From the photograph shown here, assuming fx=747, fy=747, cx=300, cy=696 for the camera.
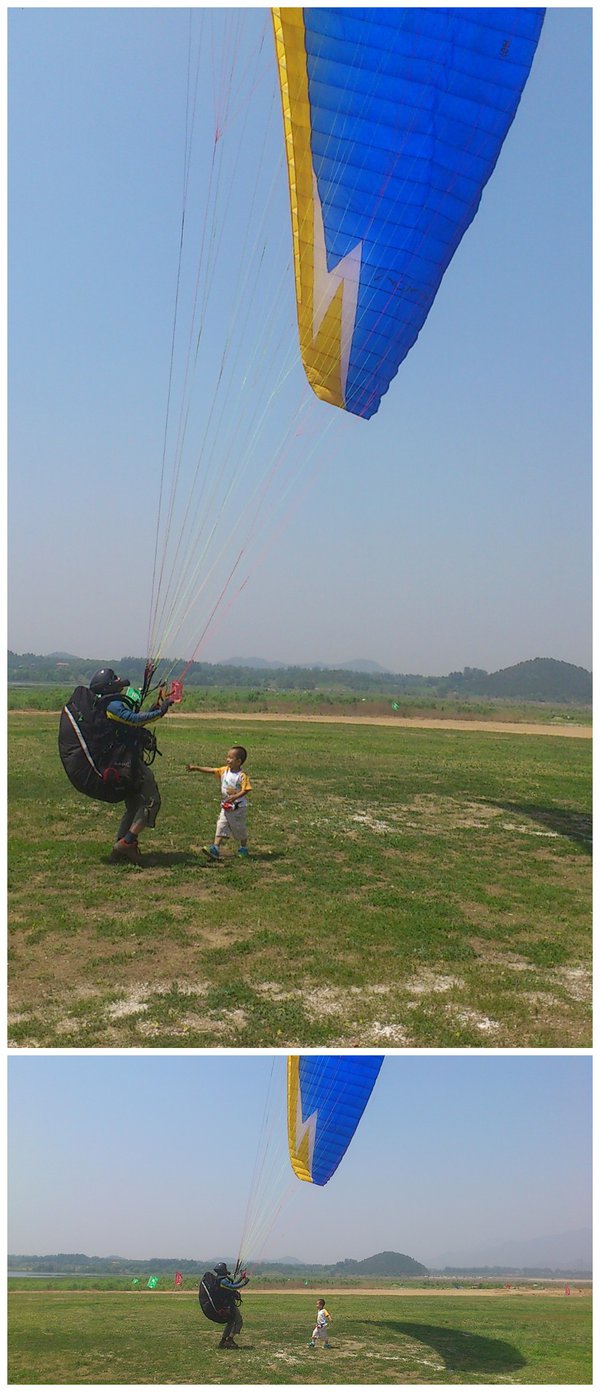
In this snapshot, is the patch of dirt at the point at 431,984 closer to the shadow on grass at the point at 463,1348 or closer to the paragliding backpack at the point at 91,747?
the paragliding backpack at the point at 91,747

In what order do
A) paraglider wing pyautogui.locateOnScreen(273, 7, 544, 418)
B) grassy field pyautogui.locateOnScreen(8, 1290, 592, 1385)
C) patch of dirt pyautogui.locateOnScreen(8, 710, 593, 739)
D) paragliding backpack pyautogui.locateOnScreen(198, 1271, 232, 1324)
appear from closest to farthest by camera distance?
paraglider wing pyautogui.locateOnScreen(273, 7, 544, 418) < grassy field pyautogui.locateOnScreen(8, 1290, 592, 1385) < paragliding backpack pyautogui.locateOnScreen(198, 1271, 232, 1324) < patch of dirt pyautogui.locateOnScreen(8, 710, 593, 739)

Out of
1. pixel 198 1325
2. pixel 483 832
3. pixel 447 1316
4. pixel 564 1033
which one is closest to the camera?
pixel 564 1033

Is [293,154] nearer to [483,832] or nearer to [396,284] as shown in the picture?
[396,284]

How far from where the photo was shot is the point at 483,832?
10250 mm


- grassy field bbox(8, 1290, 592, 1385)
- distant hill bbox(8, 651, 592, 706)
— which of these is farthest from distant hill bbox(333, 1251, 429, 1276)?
grassy field bbox(8, 1290, 592, 1385)

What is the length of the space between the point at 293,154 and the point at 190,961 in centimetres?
601

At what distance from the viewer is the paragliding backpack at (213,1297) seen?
8.63 m

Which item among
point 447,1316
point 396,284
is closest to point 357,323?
point 396,284

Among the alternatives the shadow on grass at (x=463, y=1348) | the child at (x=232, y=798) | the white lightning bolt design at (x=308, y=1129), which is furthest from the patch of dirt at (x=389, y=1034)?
the shadow on grass at (x=463, y=1348)

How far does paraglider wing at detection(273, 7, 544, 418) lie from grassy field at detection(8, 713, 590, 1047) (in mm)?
4963

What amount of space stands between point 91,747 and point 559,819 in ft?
25.8

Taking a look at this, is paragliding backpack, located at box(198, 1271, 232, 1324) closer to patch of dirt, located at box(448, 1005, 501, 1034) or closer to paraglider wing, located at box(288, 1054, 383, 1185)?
paraglider wing, located at box(288, 1054, 383, 1185)

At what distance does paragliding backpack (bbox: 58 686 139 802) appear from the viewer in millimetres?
6355

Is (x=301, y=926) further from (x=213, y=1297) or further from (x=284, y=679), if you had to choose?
(x=284, y=679)
